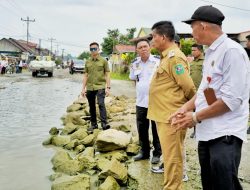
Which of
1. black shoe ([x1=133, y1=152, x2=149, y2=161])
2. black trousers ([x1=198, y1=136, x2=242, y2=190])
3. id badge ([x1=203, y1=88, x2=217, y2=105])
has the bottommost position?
black shoe ([x1=133, y1=152, x2=149, y2=161])

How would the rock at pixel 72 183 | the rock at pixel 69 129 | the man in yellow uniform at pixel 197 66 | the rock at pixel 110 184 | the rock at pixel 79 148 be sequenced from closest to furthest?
the rock at pixel 110 184 → the rock at pixel 72 183 → the man in yellow uniform at pixel 197 66 → the rock at pixel 79 148 → the rock at pixel 69 129

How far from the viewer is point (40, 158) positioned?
7.04m

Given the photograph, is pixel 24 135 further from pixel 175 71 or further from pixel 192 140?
pixel 175 71

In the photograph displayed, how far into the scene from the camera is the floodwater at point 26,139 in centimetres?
584

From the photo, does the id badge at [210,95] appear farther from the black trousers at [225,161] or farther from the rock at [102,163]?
the rock at [102,163]

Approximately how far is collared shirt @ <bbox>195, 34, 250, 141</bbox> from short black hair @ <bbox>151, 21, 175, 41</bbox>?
3.87 feet

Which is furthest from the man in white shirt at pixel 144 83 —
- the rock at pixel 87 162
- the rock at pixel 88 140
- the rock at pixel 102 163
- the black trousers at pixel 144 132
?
the rock at pixel 88 140

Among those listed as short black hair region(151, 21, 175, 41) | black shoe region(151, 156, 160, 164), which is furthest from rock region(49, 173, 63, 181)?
short black hair region(151, 21, 175, 41)

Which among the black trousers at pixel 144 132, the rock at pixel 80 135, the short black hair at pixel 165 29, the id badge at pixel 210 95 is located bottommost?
the rock at pixel 80 135

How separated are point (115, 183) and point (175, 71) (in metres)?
1.78

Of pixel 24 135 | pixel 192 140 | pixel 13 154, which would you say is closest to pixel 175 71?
pixel 192 140

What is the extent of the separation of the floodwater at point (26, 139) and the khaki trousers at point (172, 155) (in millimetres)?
2283

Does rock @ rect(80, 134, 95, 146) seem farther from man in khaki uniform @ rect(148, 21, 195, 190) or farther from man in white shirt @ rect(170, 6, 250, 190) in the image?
man in white shirt @ rect(170, 6, 250, 190)

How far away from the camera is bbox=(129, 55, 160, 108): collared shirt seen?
555 cm
